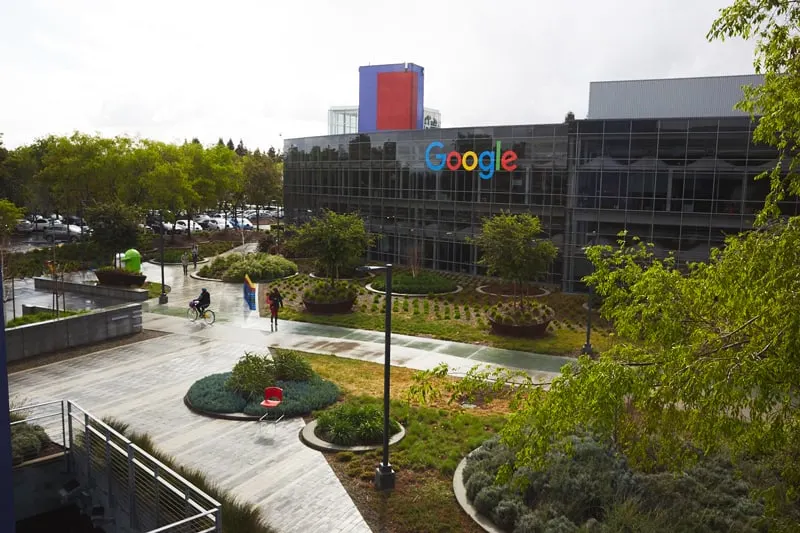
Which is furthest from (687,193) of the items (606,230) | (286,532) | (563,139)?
(286,532)

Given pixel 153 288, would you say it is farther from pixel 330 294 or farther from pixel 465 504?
pixel 465 504

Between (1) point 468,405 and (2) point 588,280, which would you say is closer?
(2) point 588,280

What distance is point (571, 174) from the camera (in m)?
35.1

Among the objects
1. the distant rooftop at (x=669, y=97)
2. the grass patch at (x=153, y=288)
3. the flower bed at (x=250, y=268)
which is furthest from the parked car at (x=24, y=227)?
the distant rooftop at (x=669, y=97)

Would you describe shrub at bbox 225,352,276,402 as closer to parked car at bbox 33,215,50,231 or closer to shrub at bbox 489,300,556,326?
shrub at bbox 489,300,556,326

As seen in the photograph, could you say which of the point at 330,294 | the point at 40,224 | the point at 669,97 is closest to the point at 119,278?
the point at 330,294

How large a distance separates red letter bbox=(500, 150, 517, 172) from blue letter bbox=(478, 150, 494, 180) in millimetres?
700

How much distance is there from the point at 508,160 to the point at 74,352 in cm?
2479

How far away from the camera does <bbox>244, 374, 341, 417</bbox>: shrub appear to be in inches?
656

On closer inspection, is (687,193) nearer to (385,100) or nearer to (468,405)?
(468,405)

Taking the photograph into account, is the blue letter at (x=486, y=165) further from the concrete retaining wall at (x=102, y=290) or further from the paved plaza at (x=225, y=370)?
the concrete retaining wall at (x=102, y=290)

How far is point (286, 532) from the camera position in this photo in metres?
11.1

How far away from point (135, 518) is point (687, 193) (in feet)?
95.6

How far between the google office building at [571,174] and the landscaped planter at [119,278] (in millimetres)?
15736
